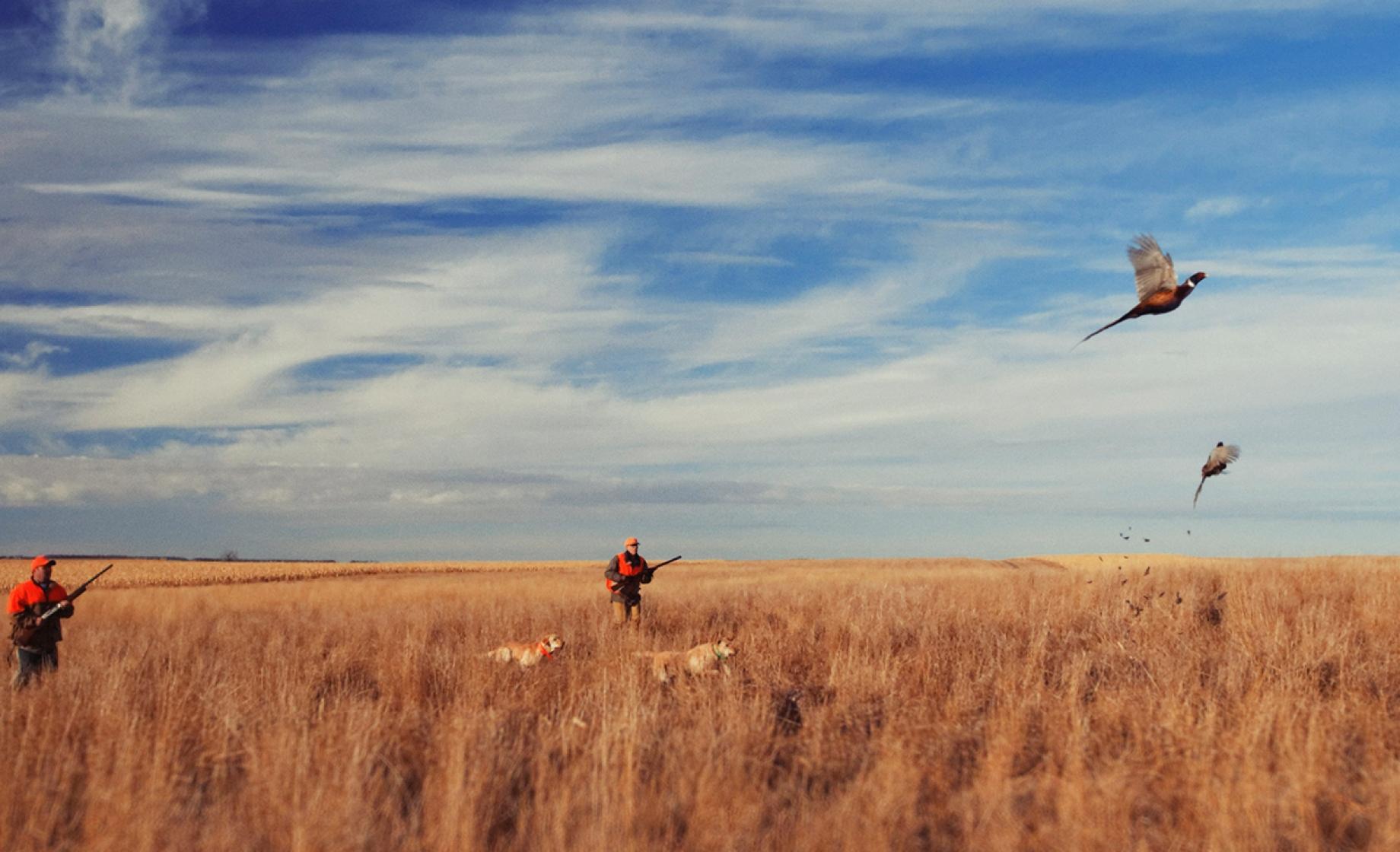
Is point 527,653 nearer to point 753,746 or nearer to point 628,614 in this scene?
point 628,614

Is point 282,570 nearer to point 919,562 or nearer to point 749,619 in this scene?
point 919,562

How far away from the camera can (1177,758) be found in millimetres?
6469

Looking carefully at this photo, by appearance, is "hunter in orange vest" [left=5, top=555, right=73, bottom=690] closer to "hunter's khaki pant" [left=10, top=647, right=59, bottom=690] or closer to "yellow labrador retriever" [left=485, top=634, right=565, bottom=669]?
"hunter's khaki pant" [left=10, top=647, right=59, bottom=690]

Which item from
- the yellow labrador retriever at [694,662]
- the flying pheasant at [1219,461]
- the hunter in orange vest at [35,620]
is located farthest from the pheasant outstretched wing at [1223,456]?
the hunter in orange vest at [35,620]

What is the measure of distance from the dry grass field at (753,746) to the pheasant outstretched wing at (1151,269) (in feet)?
11.4

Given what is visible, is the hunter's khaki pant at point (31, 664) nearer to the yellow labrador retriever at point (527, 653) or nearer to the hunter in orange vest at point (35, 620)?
the hunter in orange vest at point (35, 620)

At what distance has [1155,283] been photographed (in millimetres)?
8797

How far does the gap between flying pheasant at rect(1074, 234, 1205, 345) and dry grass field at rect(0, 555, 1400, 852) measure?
3.31 m

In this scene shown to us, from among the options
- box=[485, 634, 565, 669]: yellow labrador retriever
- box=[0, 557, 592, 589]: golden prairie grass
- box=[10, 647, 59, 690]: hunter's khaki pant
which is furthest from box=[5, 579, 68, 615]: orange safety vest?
box=[0, 557, 592, 589]: golden prairie grass

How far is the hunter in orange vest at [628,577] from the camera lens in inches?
568

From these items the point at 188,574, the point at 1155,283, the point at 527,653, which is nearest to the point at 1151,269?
the point at 1155,283

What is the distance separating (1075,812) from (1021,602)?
1131 cm

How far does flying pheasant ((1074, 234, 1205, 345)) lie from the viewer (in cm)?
872

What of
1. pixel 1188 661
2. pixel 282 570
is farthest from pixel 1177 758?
pixel 282 570
